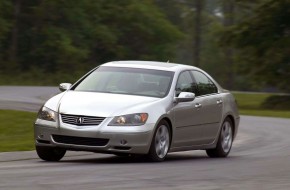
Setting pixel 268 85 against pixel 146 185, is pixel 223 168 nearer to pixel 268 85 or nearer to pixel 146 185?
pixel 146 185

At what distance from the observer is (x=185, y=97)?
14.2m

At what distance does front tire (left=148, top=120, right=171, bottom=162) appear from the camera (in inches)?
532

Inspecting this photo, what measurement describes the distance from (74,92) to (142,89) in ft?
3.45

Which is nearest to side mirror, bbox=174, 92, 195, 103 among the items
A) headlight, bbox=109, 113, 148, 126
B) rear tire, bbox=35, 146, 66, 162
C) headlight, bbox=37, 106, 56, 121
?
headlight, bbox=109, 113, 148, 126

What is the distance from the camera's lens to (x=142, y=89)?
46.8ft

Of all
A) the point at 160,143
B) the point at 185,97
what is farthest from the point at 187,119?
the point at 160,143

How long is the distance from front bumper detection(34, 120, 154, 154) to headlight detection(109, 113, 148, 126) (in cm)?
6

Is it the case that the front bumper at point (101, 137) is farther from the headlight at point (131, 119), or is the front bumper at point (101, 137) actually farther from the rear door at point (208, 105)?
the rear door at point (208, 105)

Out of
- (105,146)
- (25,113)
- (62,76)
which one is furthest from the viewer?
(62,76)

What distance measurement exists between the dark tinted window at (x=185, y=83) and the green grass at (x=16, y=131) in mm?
2819

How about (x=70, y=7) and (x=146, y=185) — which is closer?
(x=146, y=185)

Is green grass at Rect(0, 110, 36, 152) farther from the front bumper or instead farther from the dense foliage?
the dense foliage

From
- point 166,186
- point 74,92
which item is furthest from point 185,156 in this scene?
point 166,186

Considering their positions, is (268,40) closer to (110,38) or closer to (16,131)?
(110,38)
